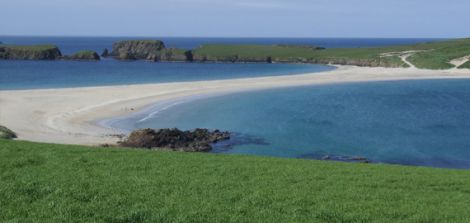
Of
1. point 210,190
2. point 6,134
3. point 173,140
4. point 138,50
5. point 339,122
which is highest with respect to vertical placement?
point 210,190

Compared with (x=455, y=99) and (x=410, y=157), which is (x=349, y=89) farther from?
(x=410, y=157)

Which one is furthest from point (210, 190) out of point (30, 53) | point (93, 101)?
point (30, 53)

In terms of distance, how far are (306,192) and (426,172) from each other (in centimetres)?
734

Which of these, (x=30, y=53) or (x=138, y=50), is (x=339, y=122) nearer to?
(x=30, y=53)

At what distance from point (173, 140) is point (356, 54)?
372 ft

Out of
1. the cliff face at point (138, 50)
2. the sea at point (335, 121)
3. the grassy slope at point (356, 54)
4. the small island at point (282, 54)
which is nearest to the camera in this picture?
the sea at point (335, 121)

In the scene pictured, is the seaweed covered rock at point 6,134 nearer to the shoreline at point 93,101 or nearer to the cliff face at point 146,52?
the shoreline at point 93,101

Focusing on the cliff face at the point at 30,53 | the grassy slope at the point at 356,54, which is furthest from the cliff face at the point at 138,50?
the cliff face at the point at 30,53

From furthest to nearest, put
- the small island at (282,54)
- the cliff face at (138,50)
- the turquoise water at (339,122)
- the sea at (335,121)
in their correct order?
the cliff face at (138,50) → the small island at (282,54) → the turquoise water at (339,122) → the sea at (335,121)

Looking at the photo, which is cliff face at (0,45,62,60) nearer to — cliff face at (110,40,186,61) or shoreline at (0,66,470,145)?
cliff face at (110,40,186,61)

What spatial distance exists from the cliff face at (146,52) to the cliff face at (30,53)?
64.1 ft

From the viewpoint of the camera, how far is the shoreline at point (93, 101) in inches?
1599

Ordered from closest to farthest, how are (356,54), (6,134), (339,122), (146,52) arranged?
(6,134)
(339,122)
(356,54)
(146,52)

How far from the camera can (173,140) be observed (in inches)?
1513
